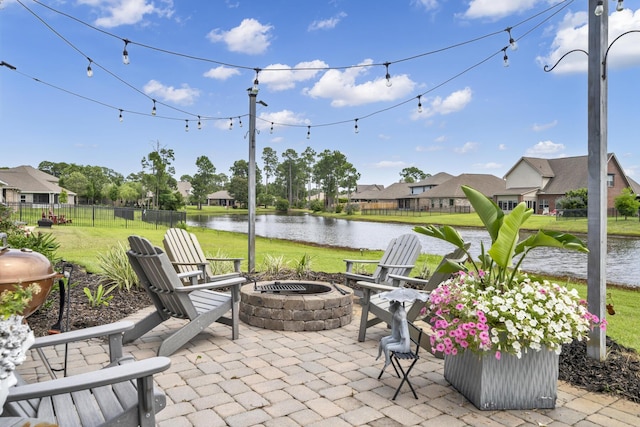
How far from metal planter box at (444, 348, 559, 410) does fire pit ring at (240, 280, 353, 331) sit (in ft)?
6.73

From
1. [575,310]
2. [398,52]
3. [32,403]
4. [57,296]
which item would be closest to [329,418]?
[32,403]

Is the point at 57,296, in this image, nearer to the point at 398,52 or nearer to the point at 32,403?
the point at 32,403

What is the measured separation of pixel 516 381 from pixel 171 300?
2983mm

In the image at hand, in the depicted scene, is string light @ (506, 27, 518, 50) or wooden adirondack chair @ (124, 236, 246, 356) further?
string light @ (506, 27, 518, 50)

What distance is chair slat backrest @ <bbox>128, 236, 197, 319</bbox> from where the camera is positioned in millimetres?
3727

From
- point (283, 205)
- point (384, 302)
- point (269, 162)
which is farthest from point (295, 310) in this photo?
point (269, 162)

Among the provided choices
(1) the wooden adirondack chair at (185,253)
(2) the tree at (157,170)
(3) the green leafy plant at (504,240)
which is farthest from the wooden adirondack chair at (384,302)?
(2) the tree at (157,170)

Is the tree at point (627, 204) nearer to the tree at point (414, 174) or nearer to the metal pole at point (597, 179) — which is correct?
the metal pole at point (597, 179)

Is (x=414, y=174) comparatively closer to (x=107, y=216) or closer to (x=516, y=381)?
(x=107, y=216)

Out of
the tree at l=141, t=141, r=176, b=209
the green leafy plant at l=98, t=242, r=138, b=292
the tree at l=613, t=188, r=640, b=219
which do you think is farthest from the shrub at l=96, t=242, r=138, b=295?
the tree at l=613, t=188, r=640, b=219

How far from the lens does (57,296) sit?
5586 mm

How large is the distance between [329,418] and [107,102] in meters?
9.05

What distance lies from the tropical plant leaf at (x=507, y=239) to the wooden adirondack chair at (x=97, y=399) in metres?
2.32

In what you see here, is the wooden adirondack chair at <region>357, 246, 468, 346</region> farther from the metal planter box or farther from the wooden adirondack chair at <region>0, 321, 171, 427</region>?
the wooden adirondack chair at <region>0, 321, 171, 427</region>
